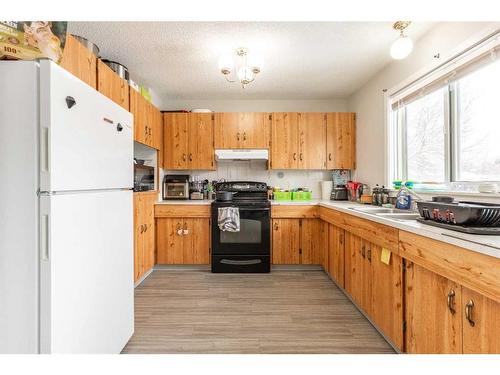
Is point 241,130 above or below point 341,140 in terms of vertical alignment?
above

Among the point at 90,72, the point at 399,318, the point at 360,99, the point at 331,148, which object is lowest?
the point at 399,318

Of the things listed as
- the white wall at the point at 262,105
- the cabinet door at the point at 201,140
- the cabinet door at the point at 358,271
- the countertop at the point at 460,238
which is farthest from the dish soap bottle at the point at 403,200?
the cabinet door at the point at 201,140

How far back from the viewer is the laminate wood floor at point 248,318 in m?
1.77

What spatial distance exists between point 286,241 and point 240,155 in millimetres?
1269

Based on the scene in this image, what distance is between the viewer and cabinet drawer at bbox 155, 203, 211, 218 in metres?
3.40

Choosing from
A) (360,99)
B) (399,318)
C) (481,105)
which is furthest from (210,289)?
(360,99)

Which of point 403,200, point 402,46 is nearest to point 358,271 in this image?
point 403,200

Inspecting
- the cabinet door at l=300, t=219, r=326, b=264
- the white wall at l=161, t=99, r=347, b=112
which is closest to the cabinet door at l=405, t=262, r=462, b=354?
the cabinet door at l=300, t=219, r=326, b=264

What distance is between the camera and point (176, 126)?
3.72m

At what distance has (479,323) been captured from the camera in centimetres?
101

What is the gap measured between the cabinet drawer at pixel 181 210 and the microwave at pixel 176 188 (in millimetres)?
394

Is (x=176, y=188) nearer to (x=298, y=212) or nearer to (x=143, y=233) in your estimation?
(x=143, y=233)
